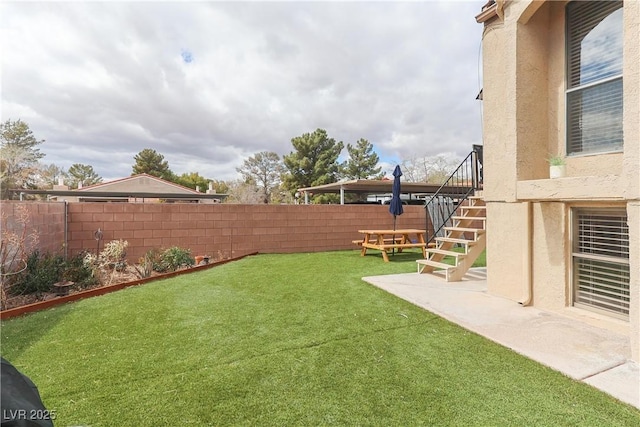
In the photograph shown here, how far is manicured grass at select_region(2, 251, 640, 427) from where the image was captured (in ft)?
6.82

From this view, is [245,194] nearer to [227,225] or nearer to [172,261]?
[227,225]

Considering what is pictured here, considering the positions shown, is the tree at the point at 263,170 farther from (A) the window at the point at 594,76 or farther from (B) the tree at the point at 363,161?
(A) the window at the point at 594,76

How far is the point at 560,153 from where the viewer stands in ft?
13.3

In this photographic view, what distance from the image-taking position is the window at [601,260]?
3.51 m

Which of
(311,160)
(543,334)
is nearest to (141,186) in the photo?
(311,160)

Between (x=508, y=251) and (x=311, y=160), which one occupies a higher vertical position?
(x=311, y=160)

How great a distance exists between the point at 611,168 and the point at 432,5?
4.95 m

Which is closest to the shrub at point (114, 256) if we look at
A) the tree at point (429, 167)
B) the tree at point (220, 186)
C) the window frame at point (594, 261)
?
the window frame at point (594, 261)

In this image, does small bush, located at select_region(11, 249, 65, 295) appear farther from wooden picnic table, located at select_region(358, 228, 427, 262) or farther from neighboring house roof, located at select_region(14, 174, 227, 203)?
neighboring house roof, located at select_region(14, 174, 227, 203)

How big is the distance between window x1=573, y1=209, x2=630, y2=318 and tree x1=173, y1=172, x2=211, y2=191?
128ft

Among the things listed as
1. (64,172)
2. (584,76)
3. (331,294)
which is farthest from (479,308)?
(64,172)

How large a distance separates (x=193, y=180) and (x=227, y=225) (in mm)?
34278

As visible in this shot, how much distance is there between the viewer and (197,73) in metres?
12.9

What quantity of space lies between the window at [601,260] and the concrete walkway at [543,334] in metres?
0.38
